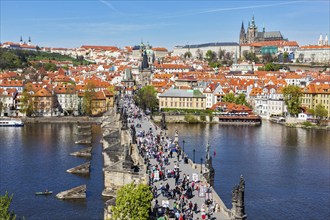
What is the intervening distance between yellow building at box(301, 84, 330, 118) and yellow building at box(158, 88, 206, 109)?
46.1 feet

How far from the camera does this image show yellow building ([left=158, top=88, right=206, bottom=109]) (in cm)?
6925

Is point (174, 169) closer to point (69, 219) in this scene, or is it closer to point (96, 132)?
point (69, 219)

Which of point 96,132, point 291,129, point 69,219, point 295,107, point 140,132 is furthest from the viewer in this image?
point 295,107

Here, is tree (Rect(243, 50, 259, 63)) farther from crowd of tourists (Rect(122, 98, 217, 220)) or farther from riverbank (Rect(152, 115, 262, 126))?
A: crowd of tourists (Rect(122, 98, 217, 220))

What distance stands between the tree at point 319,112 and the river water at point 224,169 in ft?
26.4

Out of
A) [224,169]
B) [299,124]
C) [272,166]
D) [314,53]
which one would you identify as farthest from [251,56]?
[224,169]

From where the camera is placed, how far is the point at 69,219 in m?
23.2

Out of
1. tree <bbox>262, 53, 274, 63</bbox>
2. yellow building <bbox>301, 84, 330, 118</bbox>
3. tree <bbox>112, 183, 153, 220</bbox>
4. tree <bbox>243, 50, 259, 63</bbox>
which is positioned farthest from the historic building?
tree <bbox>112, 183, 153, 220</bbox>

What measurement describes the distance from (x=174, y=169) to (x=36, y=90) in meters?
44.2

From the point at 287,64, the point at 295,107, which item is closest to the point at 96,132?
the point at 295,107

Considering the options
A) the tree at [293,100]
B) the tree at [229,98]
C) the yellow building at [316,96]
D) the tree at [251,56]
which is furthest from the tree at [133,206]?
the tree at [251,56]

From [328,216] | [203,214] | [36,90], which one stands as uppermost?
[36,90]

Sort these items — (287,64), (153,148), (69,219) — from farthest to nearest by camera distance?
1. (287,64)
2. (153,148)
3. (69,219)

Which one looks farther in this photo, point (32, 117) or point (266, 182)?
point (32, 117)
